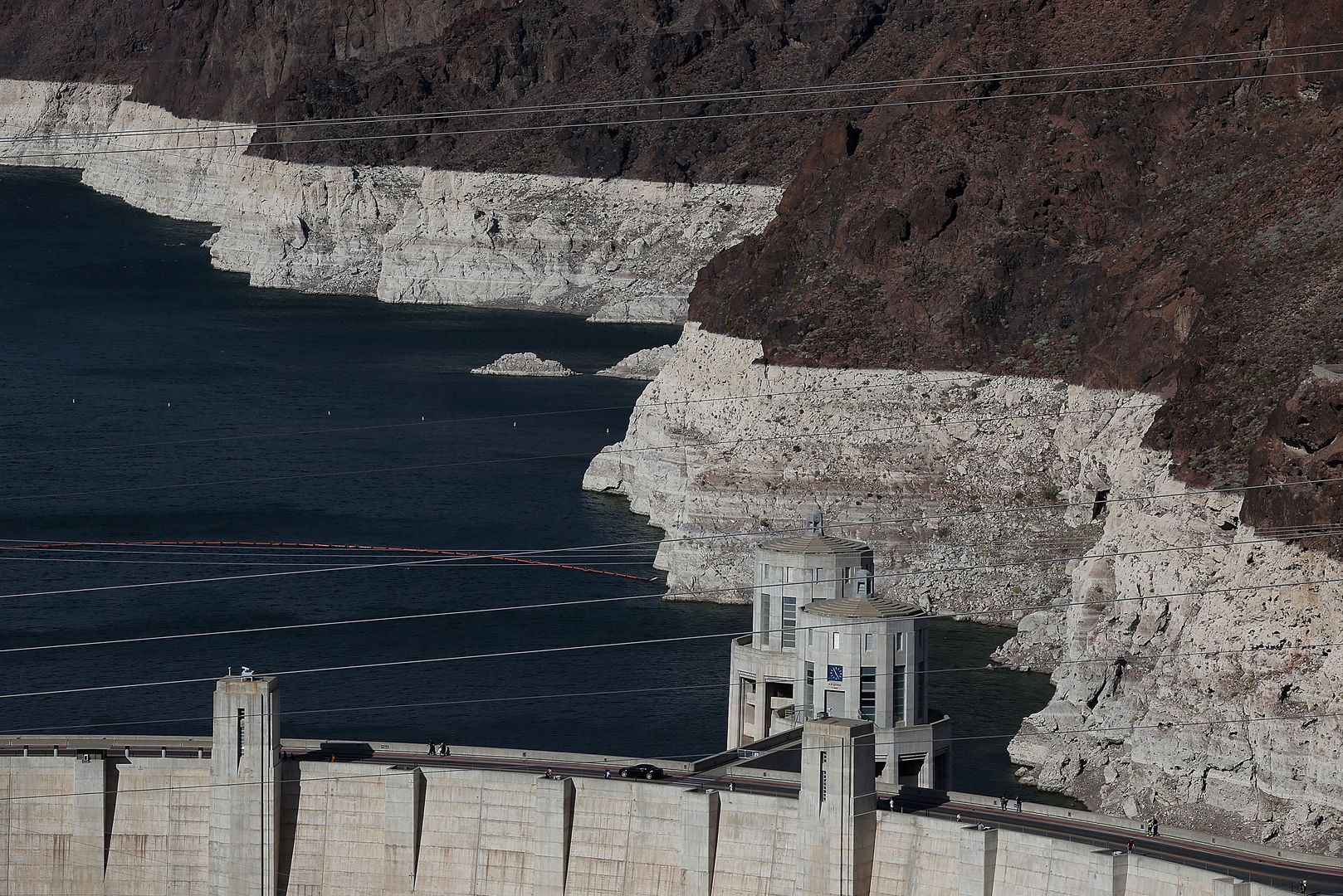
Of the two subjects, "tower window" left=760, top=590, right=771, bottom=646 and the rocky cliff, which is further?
the rocky cliff

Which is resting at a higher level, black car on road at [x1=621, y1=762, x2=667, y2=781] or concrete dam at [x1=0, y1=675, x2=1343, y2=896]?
black car on road at [x1=621, y1=762, x2=667, y2=781]

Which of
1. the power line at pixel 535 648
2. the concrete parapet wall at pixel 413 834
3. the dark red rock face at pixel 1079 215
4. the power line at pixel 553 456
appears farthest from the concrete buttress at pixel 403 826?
the power line at pixel 553 456

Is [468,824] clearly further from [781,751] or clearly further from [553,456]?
[553,456]

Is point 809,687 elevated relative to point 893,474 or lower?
lower

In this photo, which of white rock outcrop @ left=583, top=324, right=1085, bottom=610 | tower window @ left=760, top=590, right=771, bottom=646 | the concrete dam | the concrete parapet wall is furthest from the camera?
white rock outcrop @ left=583, top=324, right=1085, bottom=610

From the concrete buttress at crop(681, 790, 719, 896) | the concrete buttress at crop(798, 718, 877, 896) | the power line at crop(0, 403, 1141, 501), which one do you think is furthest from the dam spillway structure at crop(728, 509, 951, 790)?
the power line at crop(0, 403, 1141, 501)

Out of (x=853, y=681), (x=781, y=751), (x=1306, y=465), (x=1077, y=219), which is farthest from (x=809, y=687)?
(x=1077, y=219)

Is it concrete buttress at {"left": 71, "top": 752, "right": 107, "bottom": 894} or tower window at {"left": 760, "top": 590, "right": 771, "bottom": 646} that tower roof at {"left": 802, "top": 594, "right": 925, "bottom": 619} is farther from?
concrete buttress at {"left": 71, "top": 752, "right": 107, "bottom": 894}
